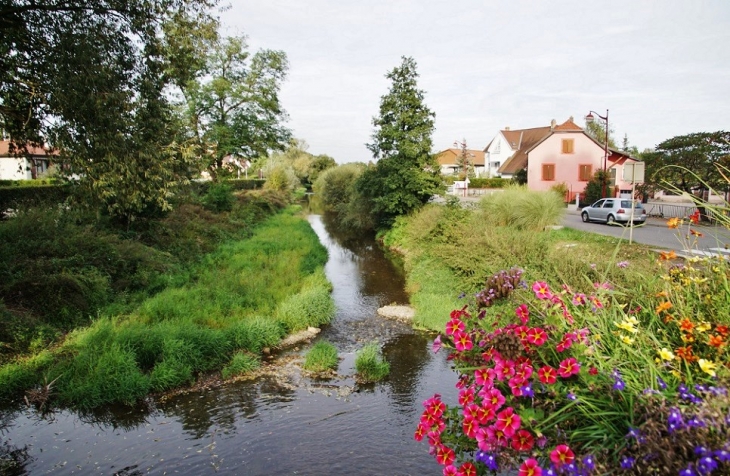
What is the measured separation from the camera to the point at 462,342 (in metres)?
3.07

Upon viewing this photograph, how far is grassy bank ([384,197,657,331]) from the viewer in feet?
32.2

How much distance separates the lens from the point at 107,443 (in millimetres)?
5938

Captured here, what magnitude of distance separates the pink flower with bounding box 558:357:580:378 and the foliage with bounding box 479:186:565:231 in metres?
15.6

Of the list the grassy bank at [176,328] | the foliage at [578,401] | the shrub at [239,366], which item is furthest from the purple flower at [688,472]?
the shrub at [239,366]

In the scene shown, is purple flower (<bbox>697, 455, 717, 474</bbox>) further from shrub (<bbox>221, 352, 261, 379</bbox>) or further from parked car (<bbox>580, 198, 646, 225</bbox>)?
parked car (<bbox>580, 198, 646, 225</bbox>)

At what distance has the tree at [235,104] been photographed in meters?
28.6

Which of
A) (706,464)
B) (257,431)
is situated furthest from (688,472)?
(257,431)

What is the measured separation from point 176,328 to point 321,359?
290cm

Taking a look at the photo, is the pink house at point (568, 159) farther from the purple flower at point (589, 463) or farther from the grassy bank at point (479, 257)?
the purple flower at point (589, 463)

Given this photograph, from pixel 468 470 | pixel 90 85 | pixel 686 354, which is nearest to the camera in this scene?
pixel 686 354

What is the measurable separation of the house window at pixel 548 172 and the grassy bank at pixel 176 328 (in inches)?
1264

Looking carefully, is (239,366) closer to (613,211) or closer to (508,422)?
(508,422)

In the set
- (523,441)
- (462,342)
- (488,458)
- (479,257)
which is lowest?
(479,257)

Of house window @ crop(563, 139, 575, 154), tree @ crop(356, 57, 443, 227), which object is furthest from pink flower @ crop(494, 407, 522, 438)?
house window @ crop(563, 139, 575, 154)
